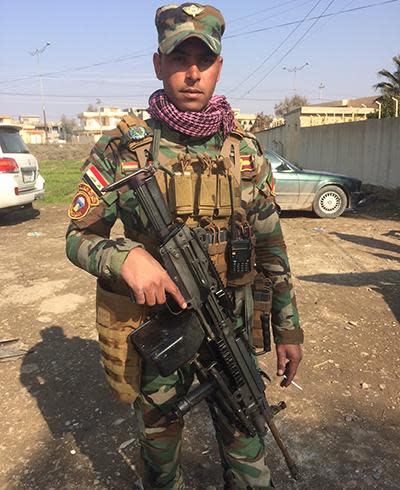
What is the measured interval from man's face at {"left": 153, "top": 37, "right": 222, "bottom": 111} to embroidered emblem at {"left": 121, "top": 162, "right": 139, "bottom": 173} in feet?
0.84

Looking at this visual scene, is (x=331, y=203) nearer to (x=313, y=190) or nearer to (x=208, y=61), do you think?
(x=313, y=190)

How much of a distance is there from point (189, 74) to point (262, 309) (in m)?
0.92

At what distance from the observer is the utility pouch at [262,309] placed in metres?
1.76

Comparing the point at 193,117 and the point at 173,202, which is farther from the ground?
the point at 193,117

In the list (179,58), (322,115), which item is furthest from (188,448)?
(322,115)

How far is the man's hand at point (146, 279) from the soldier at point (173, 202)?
0.02 m

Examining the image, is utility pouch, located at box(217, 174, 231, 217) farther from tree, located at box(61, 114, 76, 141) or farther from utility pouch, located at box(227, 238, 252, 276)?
tree, located at box(61, 114, 76, 141)

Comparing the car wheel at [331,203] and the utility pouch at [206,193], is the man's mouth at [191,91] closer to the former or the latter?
the utility pouch at [206,193]

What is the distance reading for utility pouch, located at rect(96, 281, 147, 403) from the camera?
1.58 meters

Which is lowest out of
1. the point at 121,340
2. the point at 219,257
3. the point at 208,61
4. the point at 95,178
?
the point at 121,340

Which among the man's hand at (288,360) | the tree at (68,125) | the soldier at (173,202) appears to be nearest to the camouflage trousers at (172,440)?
the soldier at (173,202)

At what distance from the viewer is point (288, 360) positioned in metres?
1.84

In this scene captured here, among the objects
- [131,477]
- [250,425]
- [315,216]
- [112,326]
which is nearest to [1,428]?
[131,477]

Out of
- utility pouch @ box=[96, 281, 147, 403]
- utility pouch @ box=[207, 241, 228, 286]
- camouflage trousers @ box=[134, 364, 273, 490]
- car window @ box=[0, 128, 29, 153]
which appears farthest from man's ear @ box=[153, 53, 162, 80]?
car window @ box=[0, 128, 29, 153]
